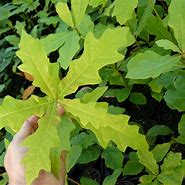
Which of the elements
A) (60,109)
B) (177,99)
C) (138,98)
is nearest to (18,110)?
(60,109)

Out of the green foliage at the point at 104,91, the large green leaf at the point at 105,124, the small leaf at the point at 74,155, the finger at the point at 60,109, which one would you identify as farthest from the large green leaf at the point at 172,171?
the finger at the point at 60,109

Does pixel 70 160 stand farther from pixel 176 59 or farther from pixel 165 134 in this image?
pixel 176 59

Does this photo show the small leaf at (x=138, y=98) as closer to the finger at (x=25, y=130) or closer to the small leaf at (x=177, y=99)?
the small leaf at (x=177, y=99)

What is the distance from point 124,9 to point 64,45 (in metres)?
0.17

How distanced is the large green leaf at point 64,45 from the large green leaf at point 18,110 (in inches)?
5.4

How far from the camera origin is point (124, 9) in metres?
0.99

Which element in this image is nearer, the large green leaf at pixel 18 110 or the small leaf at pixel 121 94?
the large green leaf at pixel 18 110

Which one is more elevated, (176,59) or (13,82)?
(176,59)

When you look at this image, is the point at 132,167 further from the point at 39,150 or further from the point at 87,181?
the point at 39,150

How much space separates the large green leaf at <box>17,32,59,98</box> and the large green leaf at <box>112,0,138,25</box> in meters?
0.20

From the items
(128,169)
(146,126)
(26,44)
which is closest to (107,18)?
(146,126)

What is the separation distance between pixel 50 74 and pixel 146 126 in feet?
2.07

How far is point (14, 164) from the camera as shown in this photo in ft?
3.19

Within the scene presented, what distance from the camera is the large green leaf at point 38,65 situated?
0.88m
